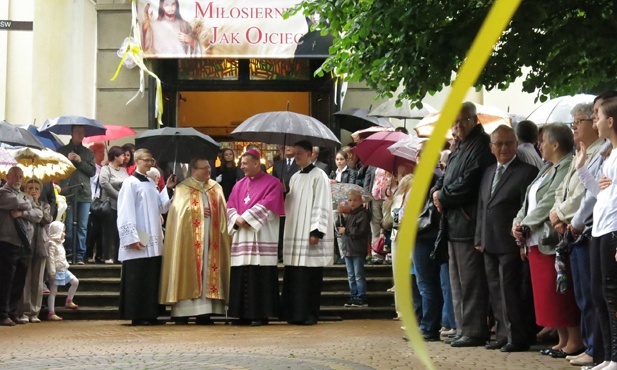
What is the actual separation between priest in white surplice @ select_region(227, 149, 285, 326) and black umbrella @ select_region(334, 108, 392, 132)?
6.51 meters

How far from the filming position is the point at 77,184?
18281 millimetres

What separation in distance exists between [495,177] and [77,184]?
369 inches

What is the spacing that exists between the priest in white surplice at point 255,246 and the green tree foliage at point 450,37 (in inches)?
163

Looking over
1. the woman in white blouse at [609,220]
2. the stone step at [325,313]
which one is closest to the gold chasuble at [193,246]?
the stone step at [325,313]

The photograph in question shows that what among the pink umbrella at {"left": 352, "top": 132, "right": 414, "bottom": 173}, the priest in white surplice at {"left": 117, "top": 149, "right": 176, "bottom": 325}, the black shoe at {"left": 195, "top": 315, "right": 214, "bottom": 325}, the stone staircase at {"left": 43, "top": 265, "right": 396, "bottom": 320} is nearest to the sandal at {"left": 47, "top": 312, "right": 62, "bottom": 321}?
the stone staircase at {"left": 43, "top": 265, "right": 396, "bottom": 320}

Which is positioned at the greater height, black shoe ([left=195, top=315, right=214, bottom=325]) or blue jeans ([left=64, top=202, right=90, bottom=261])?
blue jeans ([left=64, top=202, right=90, bottom=261])

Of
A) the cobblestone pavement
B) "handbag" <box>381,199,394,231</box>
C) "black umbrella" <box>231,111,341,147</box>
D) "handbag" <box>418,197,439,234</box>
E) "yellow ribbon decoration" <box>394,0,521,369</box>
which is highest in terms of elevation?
"black umbrella" <box>231,111,341,147</box>

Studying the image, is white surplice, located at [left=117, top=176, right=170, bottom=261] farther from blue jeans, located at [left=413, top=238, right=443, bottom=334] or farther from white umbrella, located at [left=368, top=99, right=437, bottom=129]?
white umbrella, located at [left=368, top=99, right=437, bottom=129]

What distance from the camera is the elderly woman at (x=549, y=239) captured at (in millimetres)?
9500

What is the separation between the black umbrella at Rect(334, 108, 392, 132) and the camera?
21.8m

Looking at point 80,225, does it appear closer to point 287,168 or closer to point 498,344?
point 287,168

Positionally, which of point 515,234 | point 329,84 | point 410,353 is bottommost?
point 410,353

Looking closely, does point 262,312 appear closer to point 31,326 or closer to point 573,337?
point 31,326

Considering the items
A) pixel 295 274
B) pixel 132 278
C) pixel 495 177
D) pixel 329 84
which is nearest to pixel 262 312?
pixel 295 274
